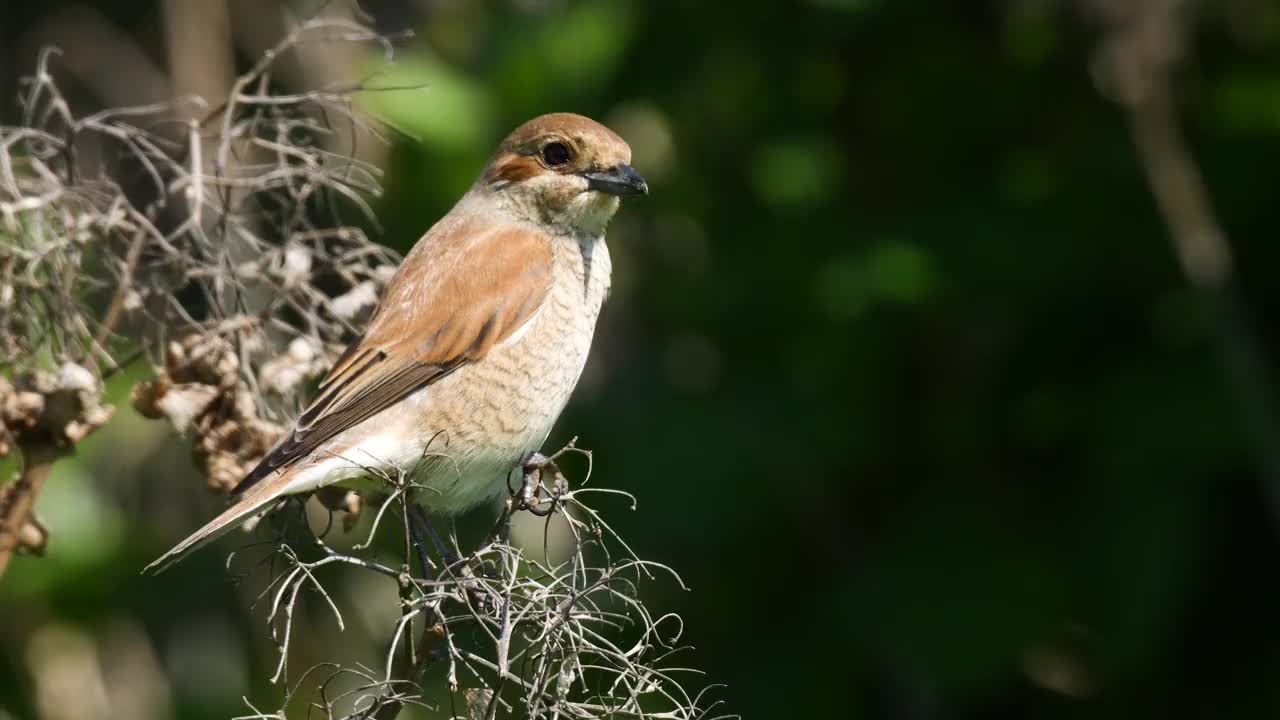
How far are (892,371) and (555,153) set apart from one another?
138cm

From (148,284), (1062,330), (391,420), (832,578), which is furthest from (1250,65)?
(148,284)

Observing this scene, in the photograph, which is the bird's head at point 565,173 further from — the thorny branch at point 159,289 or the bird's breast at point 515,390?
the thorny branch at point 159,289

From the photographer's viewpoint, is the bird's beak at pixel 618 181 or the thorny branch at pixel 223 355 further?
the bird's beak at pixel 618 181

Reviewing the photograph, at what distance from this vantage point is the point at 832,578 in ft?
14.3

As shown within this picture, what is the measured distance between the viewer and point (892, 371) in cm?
444

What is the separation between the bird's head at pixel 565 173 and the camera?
3.43 metres

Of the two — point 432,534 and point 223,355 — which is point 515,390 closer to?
point 432,534

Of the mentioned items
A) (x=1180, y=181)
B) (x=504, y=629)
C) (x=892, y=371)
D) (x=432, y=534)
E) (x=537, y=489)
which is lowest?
(x=892, y=371)

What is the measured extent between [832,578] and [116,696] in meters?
2.26

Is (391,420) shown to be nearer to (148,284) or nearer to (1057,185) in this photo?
(148,284)

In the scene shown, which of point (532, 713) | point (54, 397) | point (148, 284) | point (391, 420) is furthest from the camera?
point (391, 420)

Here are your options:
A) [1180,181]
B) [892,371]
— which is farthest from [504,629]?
[1180,181]

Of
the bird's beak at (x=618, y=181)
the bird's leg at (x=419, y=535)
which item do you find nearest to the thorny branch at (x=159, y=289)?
the bird's leg at (x=419, y=535)

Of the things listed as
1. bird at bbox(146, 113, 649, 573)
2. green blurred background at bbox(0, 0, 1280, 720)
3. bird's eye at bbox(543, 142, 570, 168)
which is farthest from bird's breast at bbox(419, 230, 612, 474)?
green blurred background at bbox(0, 0, 1280, 720)
